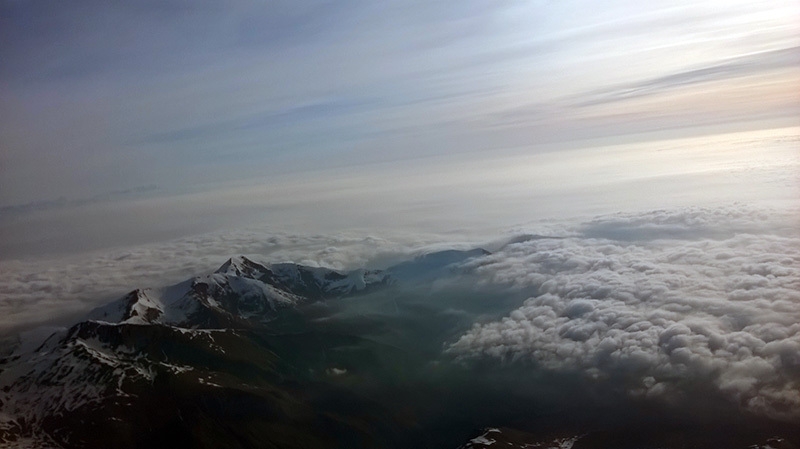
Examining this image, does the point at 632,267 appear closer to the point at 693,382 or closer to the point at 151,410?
the point at 693,382

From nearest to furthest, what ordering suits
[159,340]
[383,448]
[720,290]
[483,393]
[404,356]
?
1. [720,290]
2. [383,448]
3. [483,393]
4. [159,340]
5. [404,356]

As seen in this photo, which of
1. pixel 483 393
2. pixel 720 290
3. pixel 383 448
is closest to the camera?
pixel 720 290

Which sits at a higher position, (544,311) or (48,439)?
(544,311)

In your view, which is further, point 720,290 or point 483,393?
point 483,393

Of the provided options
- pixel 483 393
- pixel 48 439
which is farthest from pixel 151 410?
pixel 483 393

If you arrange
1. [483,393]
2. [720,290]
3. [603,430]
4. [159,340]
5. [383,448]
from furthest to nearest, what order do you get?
1. [159,340]
2. [483,393]
3. [383,448]
4. [603,430]
5. [720,290]

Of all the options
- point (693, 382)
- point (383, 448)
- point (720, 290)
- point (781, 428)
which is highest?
point (720, 290)

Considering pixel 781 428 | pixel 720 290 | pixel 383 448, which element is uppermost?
pixel 720 290

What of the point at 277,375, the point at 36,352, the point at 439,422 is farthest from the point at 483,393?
the point at 36,352

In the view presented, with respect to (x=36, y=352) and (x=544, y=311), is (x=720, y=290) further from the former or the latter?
(x=36, y=352)
